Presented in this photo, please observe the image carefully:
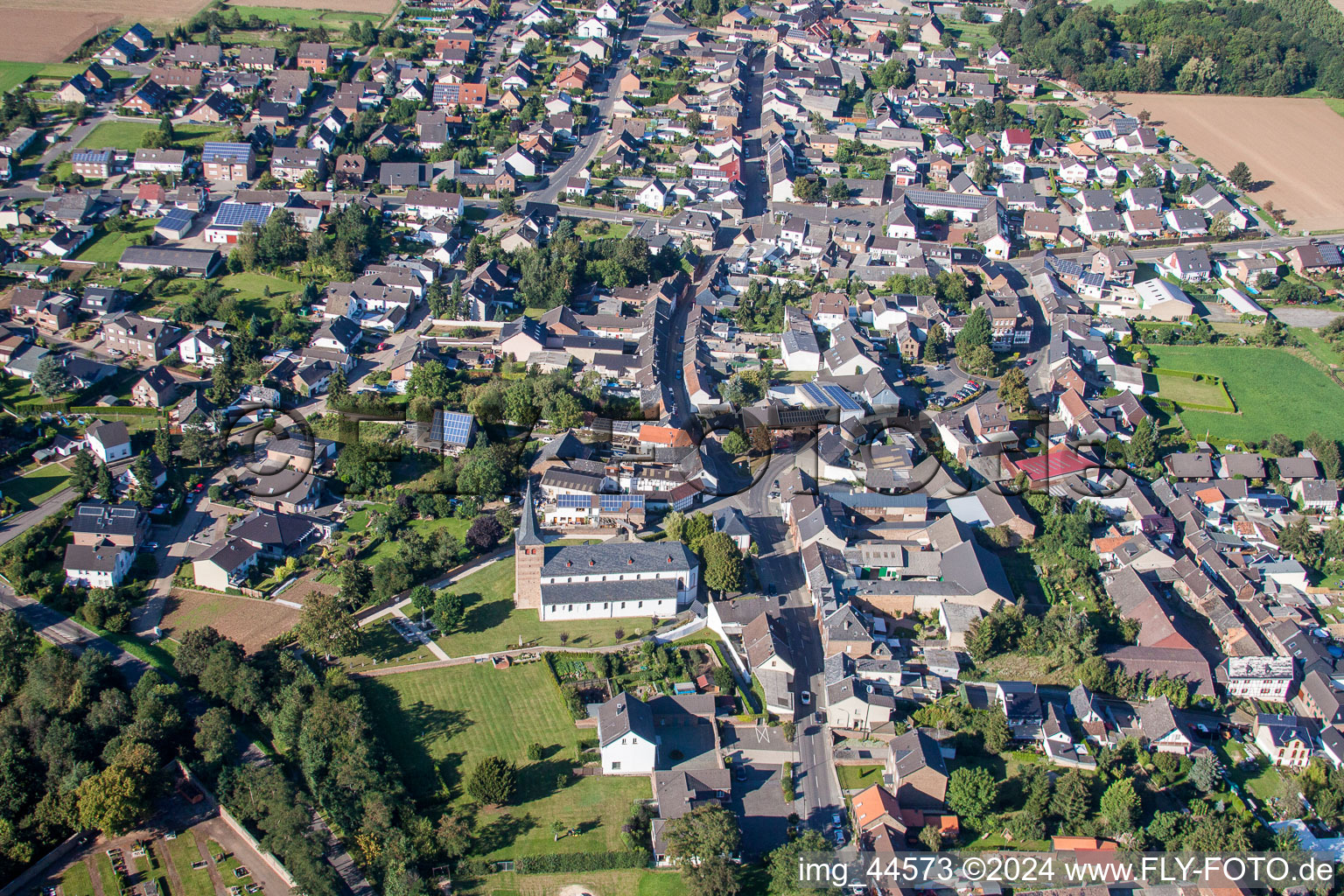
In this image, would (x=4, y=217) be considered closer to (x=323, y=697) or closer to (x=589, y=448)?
(x=589, y=448)

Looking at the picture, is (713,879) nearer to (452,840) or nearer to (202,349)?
(452,840)

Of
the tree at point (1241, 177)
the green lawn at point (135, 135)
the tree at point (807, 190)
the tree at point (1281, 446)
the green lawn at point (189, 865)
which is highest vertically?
the tree at point (1241, 177)

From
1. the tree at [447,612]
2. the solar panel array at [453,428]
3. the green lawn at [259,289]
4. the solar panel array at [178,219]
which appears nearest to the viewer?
the tree at [447,612]

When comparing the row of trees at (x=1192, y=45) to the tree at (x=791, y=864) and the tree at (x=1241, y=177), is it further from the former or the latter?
the tree at (x=791, y=864)

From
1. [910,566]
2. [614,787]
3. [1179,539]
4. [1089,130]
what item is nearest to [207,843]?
[614,787]

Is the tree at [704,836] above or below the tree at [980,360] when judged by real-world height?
below

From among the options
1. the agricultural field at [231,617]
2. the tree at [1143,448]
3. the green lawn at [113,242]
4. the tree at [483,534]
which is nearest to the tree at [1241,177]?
the tree at [1143,448]

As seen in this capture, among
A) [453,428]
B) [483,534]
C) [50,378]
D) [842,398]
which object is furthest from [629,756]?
[50,378]
